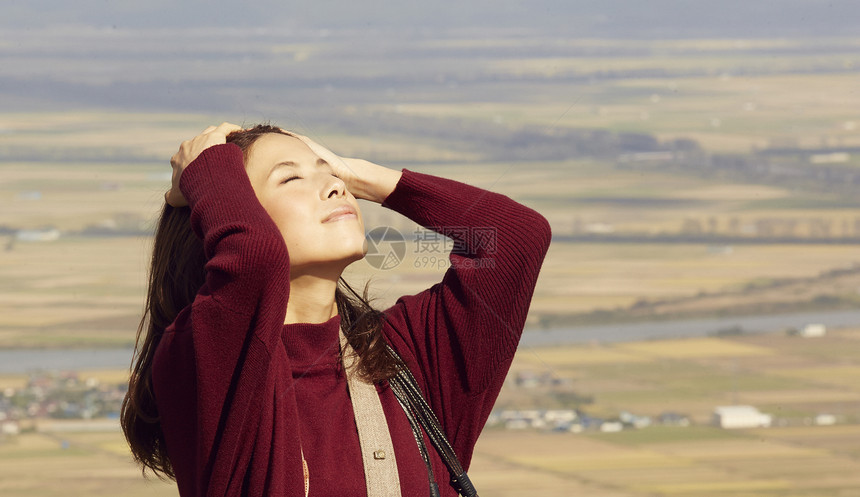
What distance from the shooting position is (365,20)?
3233 inches

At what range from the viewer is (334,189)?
7.28 ft

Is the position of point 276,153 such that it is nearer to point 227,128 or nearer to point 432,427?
point 227,128

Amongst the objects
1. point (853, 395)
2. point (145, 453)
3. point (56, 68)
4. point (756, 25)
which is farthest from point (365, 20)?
point (145, 453)

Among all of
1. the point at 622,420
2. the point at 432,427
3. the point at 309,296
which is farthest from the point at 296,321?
Result: the point at 622,420

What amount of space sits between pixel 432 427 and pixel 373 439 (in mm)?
140

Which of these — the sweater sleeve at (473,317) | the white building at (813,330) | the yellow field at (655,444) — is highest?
the white building at (813,330)

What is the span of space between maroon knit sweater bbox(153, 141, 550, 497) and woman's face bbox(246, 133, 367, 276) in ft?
0.36

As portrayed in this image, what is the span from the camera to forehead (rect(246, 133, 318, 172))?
231 centimetres

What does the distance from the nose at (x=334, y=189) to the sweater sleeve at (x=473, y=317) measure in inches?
10.6

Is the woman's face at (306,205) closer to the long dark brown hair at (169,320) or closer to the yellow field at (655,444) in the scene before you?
the long dark brown hair at (169,320)

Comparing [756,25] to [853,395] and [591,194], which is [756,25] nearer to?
[591,194]

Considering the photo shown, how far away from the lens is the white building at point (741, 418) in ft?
79.2

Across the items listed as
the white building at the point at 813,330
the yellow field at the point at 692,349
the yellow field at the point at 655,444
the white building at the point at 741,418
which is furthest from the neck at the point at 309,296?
the white building at the point at 813,330

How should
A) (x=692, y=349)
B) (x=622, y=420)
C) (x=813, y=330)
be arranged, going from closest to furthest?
(x=622, y=420)
(x=692, y=349)
(x=813, y=330)
